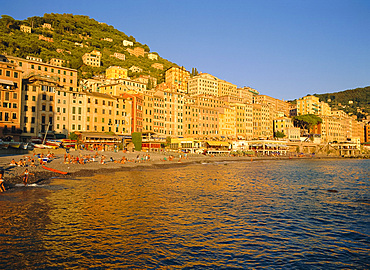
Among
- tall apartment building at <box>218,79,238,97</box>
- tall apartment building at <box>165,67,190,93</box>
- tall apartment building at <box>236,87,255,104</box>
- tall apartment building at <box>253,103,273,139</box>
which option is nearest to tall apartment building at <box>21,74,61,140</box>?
tall apartment building at <box>253,103,273,139</box>

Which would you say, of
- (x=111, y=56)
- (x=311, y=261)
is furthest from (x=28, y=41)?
(x=311, y=261)

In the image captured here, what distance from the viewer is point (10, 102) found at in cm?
6344

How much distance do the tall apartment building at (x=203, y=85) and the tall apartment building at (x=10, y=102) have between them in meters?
109

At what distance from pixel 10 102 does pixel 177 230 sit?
6066 cm

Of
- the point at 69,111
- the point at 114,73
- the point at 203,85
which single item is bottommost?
the point at 69,111

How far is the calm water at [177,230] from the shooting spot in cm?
1352

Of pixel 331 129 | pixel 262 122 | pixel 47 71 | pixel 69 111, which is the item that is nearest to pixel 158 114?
pixel 69 111

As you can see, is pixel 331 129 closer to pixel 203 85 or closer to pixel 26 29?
pixel 203 85

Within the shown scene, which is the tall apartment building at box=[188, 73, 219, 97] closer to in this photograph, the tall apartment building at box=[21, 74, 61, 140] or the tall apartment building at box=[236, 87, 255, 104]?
the tall apartment building at box=[236, 87, 255, 104]

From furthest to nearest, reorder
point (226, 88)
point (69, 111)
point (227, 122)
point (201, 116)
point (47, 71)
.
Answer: point (226, 88) < point (227, 122) < point (201, 116) < point (47, 71) < point (69, 111)

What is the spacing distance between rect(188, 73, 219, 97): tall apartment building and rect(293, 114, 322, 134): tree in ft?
164

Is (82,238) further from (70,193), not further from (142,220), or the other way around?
(70,193)

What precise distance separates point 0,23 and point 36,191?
600 ft

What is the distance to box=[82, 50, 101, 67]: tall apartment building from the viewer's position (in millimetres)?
169688
